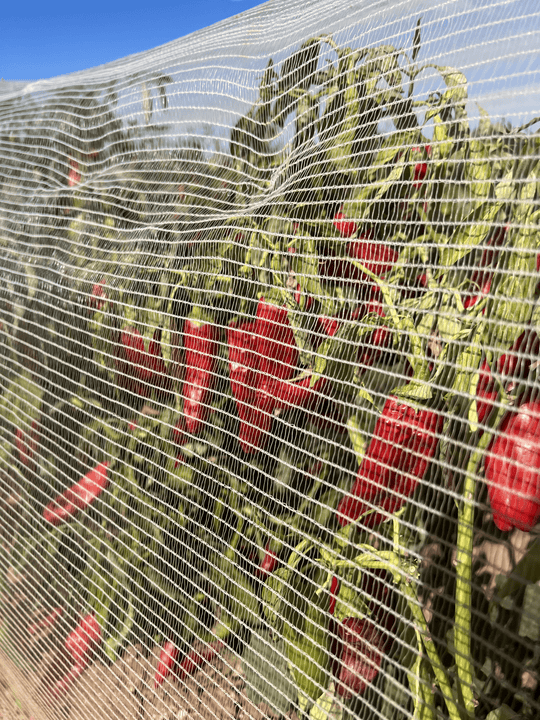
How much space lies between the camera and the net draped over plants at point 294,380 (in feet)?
0.88

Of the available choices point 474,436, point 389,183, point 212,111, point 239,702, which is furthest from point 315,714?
A: point 212,111

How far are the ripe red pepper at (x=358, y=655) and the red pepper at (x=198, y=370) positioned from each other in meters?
0.18

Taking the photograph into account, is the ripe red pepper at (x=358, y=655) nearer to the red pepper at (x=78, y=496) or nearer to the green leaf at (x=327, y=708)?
the green leaf at (x=327, y=708)

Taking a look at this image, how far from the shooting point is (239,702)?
0.42 meters

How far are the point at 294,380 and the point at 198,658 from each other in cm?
25

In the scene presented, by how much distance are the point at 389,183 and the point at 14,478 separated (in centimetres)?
61

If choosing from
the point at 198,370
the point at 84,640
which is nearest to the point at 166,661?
the point at 84,640

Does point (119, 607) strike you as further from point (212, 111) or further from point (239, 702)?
point (212, 111)

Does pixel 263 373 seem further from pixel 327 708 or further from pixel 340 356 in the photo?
pixel 327 708

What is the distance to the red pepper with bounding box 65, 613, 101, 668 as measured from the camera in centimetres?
56

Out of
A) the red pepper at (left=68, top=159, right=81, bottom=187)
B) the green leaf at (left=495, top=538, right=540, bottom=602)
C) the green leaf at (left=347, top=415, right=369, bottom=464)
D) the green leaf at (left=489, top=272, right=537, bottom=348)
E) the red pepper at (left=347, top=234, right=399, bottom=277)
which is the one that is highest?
the red pepper at (left=68, top=159, right=81, bottom=187)

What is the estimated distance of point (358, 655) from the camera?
1.04ft

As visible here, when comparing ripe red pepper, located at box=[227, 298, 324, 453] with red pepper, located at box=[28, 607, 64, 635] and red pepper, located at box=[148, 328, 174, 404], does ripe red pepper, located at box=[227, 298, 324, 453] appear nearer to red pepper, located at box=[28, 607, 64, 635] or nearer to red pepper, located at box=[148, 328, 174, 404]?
red pepper, located at box=[148, 328, 174, 404]

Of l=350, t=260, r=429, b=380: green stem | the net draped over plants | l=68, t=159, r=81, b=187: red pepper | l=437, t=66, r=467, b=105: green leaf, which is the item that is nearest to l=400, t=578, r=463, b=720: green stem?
the net draped over plants
